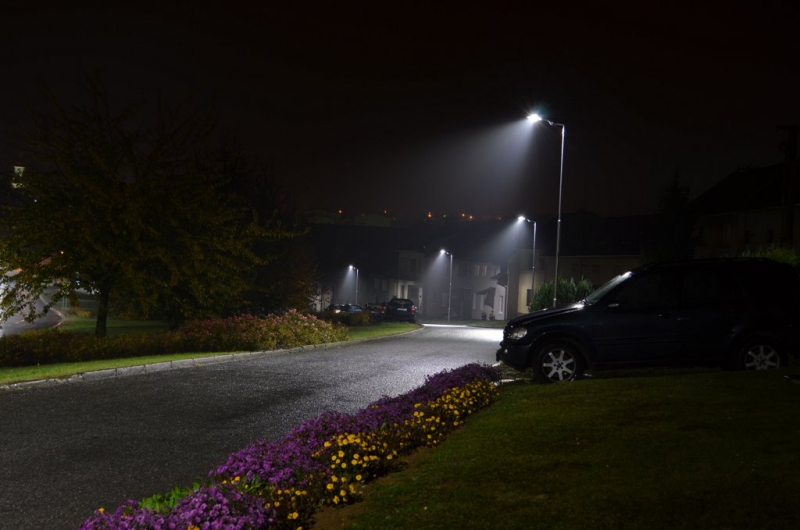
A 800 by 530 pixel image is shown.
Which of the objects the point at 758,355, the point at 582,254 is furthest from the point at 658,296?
the point at 582,254

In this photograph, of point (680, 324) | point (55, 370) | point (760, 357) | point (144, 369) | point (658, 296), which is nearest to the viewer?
point (760, 357)

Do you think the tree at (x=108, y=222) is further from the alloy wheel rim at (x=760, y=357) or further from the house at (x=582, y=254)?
the house at (x=582, y=254)

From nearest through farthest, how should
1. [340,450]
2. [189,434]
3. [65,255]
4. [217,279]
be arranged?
[340,450], [189,434], [65,255], [217,279]

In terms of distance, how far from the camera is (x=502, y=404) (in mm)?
10656

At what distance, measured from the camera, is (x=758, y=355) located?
11.9 metres

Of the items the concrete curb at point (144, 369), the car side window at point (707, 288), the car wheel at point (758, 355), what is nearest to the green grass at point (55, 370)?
the concrete curb at point (144, 369)

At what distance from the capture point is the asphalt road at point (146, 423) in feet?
23.0

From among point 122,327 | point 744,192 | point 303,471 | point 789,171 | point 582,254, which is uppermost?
point 744,192

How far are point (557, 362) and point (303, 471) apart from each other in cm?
711

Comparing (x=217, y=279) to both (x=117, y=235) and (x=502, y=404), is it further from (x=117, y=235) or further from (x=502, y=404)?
(x=502, y=404)

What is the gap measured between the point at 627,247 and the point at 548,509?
7176 cm

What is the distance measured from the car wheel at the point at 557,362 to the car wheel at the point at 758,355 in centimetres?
251

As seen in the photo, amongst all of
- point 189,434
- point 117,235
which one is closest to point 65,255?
point 117,235

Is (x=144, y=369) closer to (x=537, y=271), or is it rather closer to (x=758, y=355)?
(x=758, y=355)
